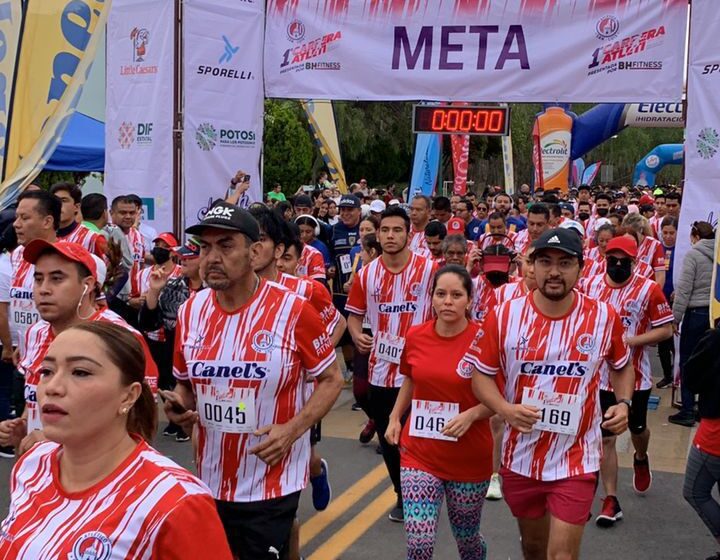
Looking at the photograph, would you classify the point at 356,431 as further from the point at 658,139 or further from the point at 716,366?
the point at 658,139

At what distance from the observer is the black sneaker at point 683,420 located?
9148 mm

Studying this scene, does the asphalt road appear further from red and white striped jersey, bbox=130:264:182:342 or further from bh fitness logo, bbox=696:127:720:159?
bh fitness logo, bbox=696:127:720:159

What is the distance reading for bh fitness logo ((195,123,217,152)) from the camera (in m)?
10.5

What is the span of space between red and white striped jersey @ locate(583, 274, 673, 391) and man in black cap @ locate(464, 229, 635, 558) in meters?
2.26

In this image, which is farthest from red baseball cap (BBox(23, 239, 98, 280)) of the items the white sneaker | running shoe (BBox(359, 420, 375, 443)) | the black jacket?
running shoe (BBox(359, 420, 375, 443))

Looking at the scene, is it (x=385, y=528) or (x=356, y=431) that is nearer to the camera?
(x=385, y=528)

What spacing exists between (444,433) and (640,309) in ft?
9.17

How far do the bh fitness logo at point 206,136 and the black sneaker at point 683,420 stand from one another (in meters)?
5.67

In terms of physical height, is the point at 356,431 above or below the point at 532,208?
below

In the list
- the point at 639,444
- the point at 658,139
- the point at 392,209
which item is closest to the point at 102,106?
the point at 392,209

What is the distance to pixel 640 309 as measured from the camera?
6820mm

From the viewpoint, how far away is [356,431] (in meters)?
8.71

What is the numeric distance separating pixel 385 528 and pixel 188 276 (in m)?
2.66

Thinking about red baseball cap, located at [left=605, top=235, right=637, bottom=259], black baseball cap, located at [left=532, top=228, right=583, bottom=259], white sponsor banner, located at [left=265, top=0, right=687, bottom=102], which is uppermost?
white sponsor banner, located at [left=265, top=0, right=687, bottom=102]
